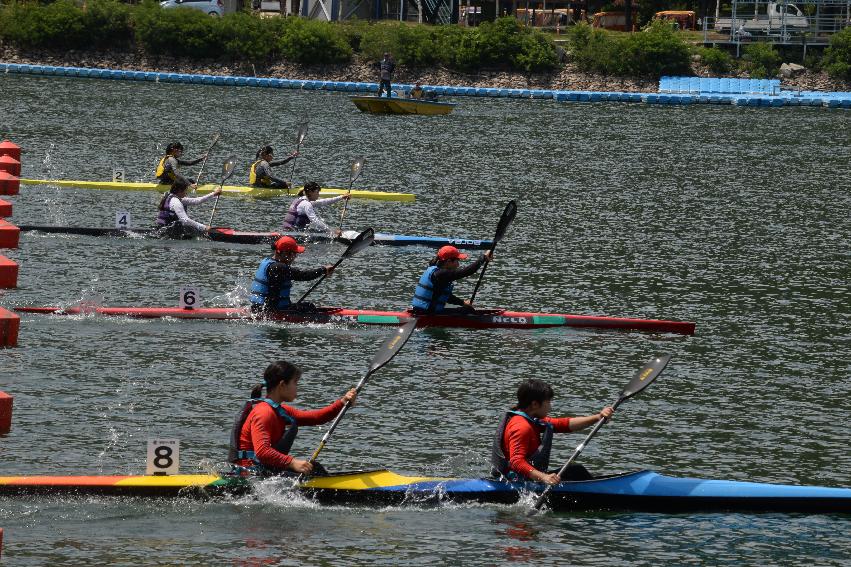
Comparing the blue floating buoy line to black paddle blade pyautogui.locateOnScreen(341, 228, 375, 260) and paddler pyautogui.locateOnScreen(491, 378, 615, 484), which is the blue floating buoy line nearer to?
black paddle blade pyautogui.locateOnScreen(341, 228, 375, 260)

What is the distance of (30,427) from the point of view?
17984 millimetres

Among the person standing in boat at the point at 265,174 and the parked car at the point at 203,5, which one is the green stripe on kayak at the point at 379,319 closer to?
the person standing in boat at the point at 265,174

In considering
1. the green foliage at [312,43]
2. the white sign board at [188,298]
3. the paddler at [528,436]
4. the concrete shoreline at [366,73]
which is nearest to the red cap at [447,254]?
the white sign board at [188,298]

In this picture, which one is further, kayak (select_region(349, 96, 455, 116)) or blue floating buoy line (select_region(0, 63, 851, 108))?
blue floating buoy line (select_region(0, 63, 851, 108))

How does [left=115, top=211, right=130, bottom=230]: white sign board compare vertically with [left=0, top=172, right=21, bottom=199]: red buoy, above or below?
below

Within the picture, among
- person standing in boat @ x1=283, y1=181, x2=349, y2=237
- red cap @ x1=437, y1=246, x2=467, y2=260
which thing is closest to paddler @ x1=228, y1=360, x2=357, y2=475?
red cap @ x1=437, y1=246, x2=467, y2=260

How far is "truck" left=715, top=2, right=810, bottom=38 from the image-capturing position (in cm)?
9144

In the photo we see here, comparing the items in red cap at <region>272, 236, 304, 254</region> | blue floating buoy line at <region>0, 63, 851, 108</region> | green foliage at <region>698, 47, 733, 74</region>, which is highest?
green foliage at <region>698, 47, 733, 74</region>

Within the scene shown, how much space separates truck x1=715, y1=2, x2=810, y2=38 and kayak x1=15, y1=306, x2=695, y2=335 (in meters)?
69.8

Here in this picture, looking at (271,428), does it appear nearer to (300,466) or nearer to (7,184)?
(300,466)

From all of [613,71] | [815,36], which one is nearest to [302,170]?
[613,71]

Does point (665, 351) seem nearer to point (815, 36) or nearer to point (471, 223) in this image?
point (471, 223)

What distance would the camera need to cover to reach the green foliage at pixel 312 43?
90.7 m

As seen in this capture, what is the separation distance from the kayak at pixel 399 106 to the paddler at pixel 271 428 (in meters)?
53.2
